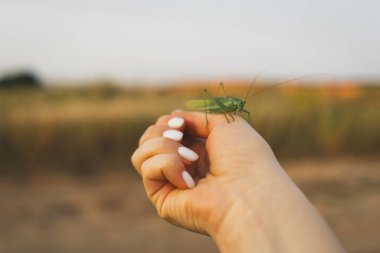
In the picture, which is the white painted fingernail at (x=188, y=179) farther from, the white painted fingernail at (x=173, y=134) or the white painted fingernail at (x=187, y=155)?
the white painted fingernail at (x=173, y=134)

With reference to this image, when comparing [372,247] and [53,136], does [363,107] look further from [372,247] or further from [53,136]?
[53,136]

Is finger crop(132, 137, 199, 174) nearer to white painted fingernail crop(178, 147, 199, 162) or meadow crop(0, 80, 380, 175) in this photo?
white painted fingernail crop(178, 147, 199, 162)

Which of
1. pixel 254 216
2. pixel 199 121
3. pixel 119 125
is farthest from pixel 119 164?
pixel 254 216

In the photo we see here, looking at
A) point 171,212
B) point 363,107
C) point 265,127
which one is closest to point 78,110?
point 265,127

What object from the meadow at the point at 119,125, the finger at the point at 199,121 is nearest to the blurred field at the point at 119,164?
the meadow at the point at 119,125


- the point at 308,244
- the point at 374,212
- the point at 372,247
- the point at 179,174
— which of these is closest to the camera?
the point at 308,244

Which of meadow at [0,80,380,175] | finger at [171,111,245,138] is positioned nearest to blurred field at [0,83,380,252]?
meadow at [0,80,380,175]

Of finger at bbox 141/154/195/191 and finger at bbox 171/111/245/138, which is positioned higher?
finger at bbox 171/111/245/138
